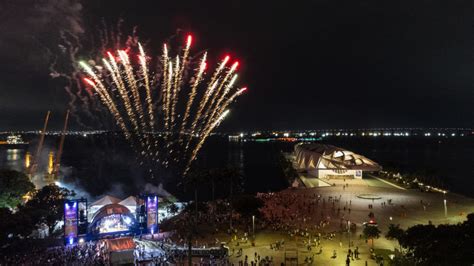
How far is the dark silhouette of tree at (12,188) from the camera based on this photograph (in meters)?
40.0

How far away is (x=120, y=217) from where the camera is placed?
1331 inches

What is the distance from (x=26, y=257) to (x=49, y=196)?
1571 centimetres

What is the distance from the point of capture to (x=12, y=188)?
134 feet

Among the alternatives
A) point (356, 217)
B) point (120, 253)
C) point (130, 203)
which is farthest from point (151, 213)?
point (356, 217)

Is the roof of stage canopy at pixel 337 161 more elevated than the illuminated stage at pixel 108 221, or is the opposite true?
the roof of stage canopy at pixel 337 161

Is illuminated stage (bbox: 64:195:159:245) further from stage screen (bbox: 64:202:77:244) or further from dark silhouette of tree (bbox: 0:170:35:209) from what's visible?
dark silhouette of tree (bbox: 0:170:35:209)

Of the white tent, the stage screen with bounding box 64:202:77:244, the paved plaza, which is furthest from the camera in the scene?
the white tent

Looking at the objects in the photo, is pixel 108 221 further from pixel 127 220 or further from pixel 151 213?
pixel 151 213

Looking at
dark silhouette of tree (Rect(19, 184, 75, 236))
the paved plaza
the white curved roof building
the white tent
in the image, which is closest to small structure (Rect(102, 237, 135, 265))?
the paved plaza

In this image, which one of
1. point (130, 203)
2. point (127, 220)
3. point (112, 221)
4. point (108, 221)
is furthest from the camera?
point (130, 203)

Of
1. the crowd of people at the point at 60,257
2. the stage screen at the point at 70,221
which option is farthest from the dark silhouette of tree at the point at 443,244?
the stage screen at the point at 70,221

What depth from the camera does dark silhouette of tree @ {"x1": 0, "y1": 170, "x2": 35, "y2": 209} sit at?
3997 centimetres

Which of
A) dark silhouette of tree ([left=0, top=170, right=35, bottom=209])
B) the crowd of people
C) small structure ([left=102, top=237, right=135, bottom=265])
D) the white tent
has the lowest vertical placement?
the crowd of people

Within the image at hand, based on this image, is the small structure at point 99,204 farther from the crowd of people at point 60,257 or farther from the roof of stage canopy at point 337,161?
the roof of stage canopy at point 337,161
